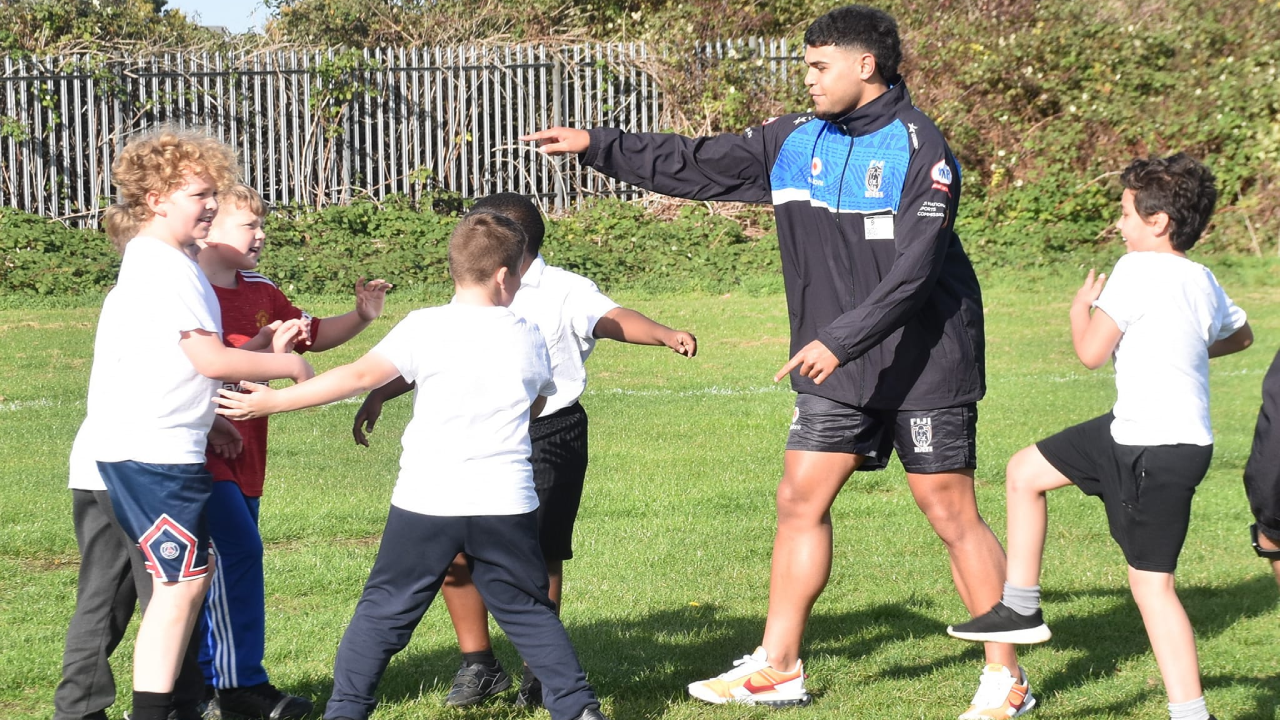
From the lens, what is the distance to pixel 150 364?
11.5ft

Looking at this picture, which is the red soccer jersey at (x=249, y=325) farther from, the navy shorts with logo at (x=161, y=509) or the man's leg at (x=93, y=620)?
the navy shorts with logo at (x=161, y=509)

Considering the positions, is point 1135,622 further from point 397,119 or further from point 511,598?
point 397,119

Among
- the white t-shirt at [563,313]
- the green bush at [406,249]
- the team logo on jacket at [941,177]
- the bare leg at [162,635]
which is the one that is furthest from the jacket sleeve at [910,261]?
the green bush at [406,249]

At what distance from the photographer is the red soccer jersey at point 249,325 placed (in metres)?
4.16

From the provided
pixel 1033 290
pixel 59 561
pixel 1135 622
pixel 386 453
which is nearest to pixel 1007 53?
pixel 1033 290

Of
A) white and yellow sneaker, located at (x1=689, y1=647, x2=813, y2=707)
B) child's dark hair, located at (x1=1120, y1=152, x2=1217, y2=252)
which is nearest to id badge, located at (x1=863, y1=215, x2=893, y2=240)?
child's dark hair, located at (x1=1120, y1=152, x2=1217, y2=252)

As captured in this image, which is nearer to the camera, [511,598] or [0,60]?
[511,598]

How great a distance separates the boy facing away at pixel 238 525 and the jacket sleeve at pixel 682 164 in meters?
1.17

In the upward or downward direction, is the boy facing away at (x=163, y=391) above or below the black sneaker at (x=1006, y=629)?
above

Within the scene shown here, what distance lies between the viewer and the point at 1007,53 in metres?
17.1

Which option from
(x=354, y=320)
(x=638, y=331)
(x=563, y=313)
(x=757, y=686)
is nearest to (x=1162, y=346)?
(x=638, y=331)

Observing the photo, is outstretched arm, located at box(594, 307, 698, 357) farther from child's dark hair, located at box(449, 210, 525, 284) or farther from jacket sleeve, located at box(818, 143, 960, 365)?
child's dark hair, located at box(449, 210, 525, 284)

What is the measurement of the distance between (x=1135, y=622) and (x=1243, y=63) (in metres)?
13.0

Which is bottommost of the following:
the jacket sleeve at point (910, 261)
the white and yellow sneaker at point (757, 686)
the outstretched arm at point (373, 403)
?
the white and yellow sneaker at point (757, 686)
